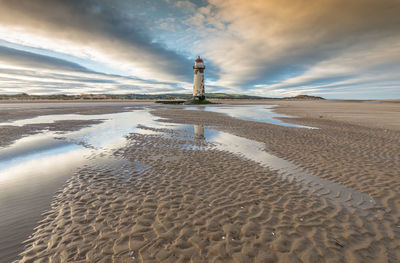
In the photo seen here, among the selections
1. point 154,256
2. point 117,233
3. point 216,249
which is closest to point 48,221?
point 117,233

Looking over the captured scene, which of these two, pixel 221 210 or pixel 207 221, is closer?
pixel 207 221

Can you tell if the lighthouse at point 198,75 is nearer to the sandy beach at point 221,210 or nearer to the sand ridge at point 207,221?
the sandy beach at point 221,210

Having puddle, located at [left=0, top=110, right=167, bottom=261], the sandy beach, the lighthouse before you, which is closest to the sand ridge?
the sandy beach

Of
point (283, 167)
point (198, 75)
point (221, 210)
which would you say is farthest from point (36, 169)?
point (198, 75)

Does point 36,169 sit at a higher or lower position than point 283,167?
lower

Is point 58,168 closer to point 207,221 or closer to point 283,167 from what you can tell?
point 207,221

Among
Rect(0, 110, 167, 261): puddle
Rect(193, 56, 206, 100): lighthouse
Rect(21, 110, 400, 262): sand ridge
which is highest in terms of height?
Rect(193, 56, 206, 100): lighthouse

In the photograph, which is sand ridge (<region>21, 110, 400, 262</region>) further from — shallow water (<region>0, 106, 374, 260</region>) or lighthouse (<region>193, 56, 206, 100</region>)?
lighthouse (<region>193, 56, 206, 100</region>)

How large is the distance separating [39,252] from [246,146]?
10.3m

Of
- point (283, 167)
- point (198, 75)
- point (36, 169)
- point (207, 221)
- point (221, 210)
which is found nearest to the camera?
point (207, 221)

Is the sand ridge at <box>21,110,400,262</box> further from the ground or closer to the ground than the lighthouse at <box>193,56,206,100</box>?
closer to the ground

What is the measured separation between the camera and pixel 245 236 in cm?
394

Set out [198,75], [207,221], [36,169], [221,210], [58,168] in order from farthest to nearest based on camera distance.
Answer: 1. [198,75]
2. [58,168]
3. [36,169]
4. [221,210]
5. [207,221]

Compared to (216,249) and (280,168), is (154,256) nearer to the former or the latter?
(216,249)
